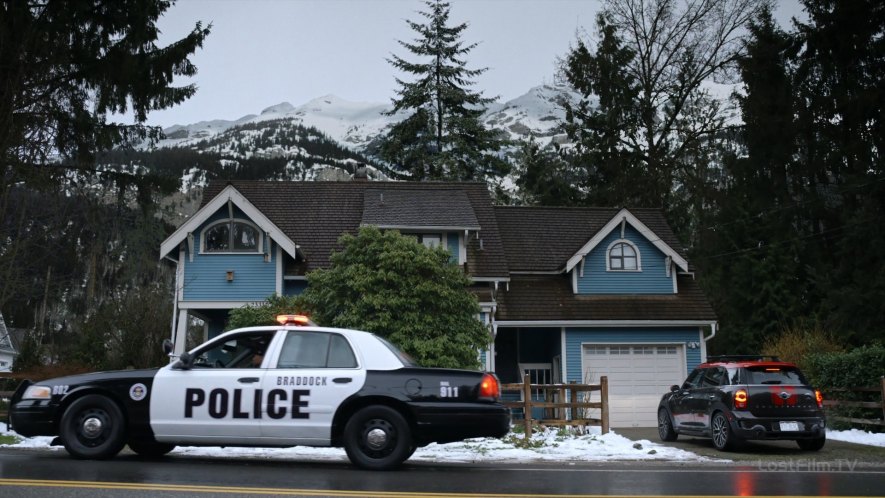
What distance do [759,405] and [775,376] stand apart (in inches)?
26.6

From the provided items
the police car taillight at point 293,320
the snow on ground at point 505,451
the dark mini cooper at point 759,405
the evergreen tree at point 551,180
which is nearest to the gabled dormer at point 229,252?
the snow on ground at point 505,451

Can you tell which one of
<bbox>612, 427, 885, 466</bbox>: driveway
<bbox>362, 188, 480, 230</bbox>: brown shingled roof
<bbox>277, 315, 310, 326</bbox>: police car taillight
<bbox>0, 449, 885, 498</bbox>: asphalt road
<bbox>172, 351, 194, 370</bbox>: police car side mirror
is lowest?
<bbox>612, 427, 885, 466</bbox>: driveway

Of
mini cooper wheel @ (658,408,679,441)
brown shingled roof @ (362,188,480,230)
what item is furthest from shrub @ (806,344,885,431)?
brown shingled roof @ (362,188,480,230)

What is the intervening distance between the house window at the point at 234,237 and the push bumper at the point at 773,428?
588 inches

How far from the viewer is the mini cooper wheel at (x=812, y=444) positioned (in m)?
13.8

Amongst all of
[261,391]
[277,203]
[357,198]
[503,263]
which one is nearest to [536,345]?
[503,263]

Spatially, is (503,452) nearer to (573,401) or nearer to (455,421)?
(455,421)

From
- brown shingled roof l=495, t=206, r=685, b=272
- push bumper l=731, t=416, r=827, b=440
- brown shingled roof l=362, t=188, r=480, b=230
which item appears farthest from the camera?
brown shingled roof l=495, t=206, r=685, b=272

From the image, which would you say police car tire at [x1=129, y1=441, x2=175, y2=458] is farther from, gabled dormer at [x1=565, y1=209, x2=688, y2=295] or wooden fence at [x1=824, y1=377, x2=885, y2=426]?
gabled dormer at [x1=565, y1=209, x2=688, y2=295]

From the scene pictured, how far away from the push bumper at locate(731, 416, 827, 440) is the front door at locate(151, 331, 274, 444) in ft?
26.7

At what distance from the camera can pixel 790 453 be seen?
13.8 meters

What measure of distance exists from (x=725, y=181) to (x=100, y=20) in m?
32.8

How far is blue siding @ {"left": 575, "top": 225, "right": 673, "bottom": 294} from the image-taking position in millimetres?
26281

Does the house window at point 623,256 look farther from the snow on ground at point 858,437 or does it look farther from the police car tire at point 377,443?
the police car tire at point 377,443
